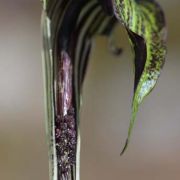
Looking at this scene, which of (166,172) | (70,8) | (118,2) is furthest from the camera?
(166,172)

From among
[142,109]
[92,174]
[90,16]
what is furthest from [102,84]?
[90,16]

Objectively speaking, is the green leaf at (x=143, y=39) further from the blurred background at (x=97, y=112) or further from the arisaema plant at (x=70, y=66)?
the blurred background at (x=97, y=112)

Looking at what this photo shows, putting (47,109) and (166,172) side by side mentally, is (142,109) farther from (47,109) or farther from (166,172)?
(47,109)

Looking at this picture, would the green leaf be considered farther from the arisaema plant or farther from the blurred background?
the blurred background

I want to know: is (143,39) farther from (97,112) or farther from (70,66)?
(97,112)

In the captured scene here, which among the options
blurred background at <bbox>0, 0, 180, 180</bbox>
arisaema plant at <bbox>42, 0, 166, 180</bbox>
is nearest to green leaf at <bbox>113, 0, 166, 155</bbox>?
arisaema plant at <bbox>42, 0, 166, 180</bbox>

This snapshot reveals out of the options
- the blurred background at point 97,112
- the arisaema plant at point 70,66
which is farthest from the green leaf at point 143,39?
the blurred background at point 97,112

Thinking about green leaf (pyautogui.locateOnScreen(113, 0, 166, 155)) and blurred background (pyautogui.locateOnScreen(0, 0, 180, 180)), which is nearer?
green leaf (pyautogui.locateOnScreen(113, 0, 166, 155))
